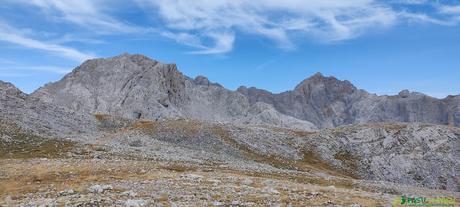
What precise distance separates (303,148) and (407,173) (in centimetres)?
2104

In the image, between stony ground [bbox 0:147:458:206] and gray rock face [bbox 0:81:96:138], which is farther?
gray rock face [bbox 0:81:96:138]

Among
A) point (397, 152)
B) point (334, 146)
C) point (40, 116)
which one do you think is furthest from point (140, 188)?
point (397, 152)

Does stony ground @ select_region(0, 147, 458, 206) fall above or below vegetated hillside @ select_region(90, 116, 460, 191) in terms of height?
below

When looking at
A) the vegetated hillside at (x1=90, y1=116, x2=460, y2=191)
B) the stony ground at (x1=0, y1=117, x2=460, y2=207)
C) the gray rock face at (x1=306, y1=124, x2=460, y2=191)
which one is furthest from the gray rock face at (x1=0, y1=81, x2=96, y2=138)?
the gray rock face at (x1=306, y1=124, x2=460, y2=191)

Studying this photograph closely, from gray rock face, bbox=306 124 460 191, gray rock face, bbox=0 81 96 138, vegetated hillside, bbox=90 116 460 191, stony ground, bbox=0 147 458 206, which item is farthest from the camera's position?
gray rock face, bbox=306 124 460 191

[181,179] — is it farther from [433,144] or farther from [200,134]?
[433,144]

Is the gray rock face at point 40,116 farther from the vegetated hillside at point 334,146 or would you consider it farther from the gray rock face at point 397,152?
the gray rock face at point 397,152

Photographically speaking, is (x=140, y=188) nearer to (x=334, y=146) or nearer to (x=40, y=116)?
(x=40, y=116)

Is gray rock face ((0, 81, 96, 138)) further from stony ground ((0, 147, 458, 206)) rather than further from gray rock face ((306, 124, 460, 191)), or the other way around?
gray rock face ((306, 124, 460, 191))

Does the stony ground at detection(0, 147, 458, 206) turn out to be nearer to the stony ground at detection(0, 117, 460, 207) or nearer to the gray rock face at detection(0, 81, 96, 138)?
the stony ground at detection(0, 117, 460, 207)

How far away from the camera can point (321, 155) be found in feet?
298

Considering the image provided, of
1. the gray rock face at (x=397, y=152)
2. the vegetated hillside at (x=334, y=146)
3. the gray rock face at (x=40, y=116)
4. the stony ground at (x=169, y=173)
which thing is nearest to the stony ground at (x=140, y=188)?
the stony ground at (x=169, y=173)

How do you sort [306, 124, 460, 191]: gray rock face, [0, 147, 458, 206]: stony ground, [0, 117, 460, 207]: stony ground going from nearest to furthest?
[0, 147, 458, 206]: stony ground → [0, 117, 460, 207]: stony ground → [306, 124, 460, 191]: gray rock face

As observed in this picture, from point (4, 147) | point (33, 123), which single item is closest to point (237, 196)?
point (4, 147)
